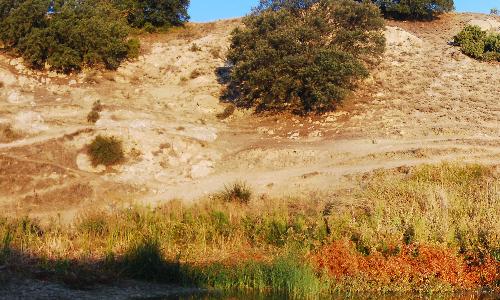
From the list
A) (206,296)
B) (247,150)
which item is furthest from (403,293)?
(247,150)

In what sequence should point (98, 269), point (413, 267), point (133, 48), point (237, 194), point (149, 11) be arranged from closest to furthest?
point (98, 269), point (413, 267), point (237, 194), point (133, 48), point (149, 11)

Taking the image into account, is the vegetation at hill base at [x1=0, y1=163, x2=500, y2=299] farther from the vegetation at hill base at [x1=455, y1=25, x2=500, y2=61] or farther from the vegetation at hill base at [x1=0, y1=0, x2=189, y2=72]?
the vegetation at hill base at [x1=455, y1=25, x2=500, y2=61]

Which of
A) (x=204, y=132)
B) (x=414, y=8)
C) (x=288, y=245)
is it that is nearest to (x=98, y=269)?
(x=288, y=245)

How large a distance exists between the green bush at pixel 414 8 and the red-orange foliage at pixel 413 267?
125 ft

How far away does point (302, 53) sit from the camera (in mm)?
33406

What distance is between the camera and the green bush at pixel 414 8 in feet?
162

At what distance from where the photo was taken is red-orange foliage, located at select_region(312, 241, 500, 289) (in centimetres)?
1441

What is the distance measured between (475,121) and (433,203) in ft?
45.9

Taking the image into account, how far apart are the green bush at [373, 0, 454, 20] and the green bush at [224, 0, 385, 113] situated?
13.5 metres

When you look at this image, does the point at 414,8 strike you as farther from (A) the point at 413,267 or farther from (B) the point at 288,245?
(A) the point at 413,267

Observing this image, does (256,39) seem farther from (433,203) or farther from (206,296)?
(206,296)

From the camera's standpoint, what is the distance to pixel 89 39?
125 ft

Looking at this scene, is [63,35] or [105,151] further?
[63,35]

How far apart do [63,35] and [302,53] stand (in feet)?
52.5
